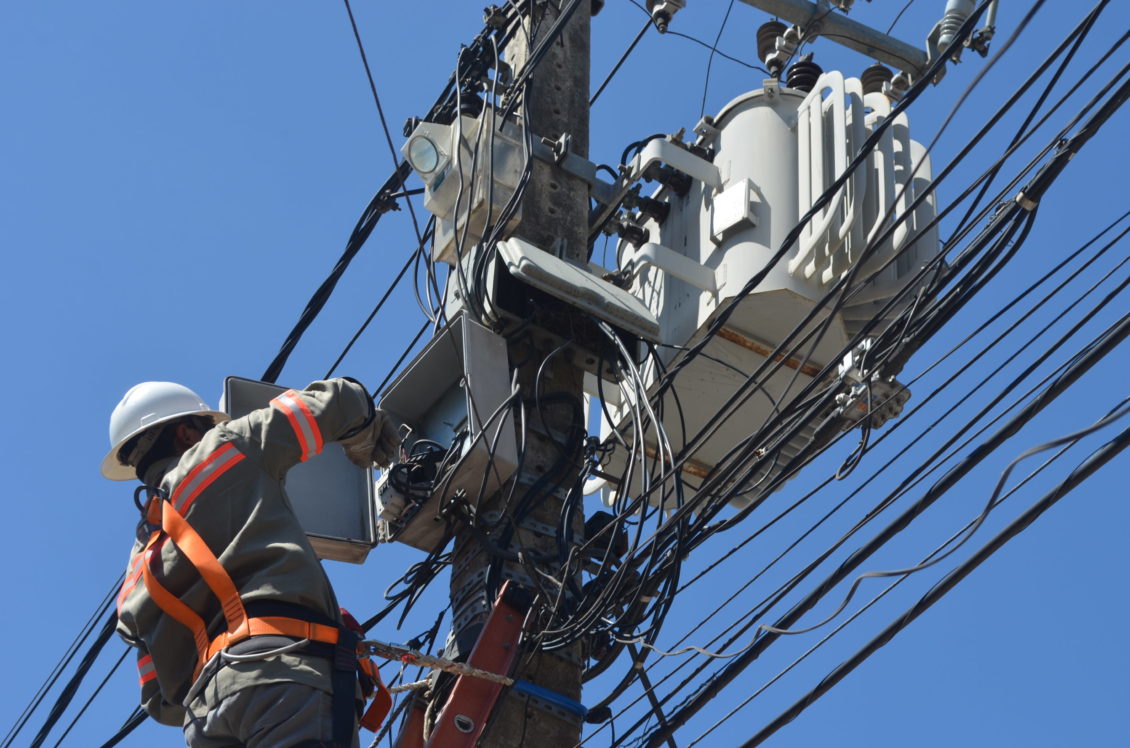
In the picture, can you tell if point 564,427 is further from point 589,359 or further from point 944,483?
point 944,483

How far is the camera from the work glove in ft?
19.2

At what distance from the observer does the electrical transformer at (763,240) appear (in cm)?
737

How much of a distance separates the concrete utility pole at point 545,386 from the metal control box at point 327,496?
0.56m

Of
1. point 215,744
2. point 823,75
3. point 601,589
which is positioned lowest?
point 215,744

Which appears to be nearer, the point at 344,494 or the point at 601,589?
the point at 601,589

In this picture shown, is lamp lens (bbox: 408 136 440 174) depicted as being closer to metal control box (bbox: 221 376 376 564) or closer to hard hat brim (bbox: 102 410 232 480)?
metal control box (bbox: 221 376 376 564)

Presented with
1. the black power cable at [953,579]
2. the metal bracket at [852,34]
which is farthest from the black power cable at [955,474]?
the metal bracket at [852,34]

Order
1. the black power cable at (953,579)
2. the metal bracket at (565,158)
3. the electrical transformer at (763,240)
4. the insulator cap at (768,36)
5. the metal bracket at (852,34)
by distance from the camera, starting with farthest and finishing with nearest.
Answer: the insulator cap at (768,36) → the metal bracket at (852,34) → the electrical transformer at (763,240) → the metal bracket at (565,158) → the black power cable at (953,579)

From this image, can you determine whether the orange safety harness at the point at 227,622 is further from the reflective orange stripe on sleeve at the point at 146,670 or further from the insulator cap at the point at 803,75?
the insulator cap at the point at 803,75

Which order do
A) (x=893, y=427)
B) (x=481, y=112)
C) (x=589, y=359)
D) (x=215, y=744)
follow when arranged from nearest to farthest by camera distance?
(x=215, y=744) → (x=893, y=427) → (x=589, y=359) → (x=481, y=112)

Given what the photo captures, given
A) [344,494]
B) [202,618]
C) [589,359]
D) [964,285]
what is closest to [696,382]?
[589,359]

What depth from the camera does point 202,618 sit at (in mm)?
5375

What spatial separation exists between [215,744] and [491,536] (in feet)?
4.15

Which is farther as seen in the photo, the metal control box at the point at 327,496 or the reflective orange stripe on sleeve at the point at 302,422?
the metal control box at the point at 327,496
